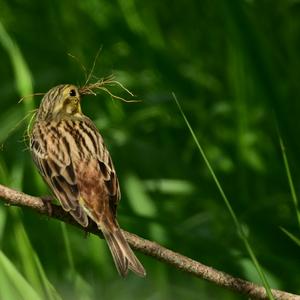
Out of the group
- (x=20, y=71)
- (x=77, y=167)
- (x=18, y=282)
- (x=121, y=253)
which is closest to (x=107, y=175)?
(x=77, y=167)

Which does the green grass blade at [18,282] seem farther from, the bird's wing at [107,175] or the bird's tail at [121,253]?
the bird's wing at [107,175]

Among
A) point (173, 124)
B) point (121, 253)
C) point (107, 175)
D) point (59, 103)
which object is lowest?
point (173, 124)

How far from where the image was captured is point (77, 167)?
3.45 metres

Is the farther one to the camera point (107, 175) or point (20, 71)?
point (20, 71)

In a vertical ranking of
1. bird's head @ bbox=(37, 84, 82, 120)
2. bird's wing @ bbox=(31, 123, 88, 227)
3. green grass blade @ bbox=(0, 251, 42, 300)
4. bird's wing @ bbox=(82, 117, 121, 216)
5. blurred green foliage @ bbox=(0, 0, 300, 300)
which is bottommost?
blurred green foliage @ bbox=(0, 0, 300, 300)

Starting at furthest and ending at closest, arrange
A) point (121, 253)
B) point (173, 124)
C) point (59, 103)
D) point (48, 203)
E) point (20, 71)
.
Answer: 1. point (173, 124)
2. point (20, 71)
3. point (59, 103)
4. point (121, 253)
5. point (48, 203)

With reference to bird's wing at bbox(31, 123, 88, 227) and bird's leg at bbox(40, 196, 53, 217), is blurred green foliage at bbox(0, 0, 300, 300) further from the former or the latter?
bird's leg at bbox(40, 196, 53, 217)

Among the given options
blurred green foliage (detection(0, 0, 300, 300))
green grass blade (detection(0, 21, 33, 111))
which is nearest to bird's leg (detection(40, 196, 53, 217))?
blurred green foliage (detection(0, 0, 300, 300))

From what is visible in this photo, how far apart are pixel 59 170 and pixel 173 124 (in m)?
1.70

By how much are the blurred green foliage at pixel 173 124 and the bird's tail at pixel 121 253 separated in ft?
2.75

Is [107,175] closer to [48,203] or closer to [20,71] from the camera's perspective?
[48,203]

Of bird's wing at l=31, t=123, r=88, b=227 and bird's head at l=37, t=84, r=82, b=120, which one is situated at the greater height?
bird's head at l=37, t=84, r=82, b=120

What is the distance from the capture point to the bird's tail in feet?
10.3

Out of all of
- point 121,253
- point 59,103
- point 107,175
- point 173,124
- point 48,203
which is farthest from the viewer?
point 173,124
